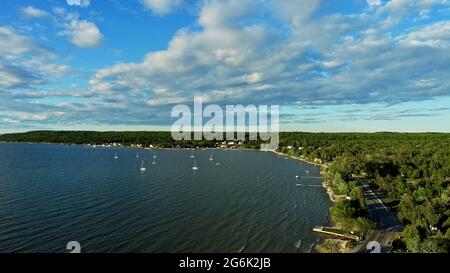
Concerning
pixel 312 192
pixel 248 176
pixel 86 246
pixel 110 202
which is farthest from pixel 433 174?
pixel 86 246

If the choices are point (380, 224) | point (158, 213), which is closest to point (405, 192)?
point (380, 224)

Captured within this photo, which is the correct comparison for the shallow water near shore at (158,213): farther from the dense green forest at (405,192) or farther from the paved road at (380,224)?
the paved road at (380,224)

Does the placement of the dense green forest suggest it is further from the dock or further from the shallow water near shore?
the shallow water near shore

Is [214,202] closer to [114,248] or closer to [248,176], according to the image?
[114,248]

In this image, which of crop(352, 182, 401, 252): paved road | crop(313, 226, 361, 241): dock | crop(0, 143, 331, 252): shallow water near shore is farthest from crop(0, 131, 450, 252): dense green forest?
crop(0, 143, 331, 252): shallow water near shore

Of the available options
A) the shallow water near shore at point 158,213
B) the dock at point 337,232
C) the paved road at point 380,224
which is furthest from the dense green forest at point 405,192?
the shallow water near shore at point 158,213
